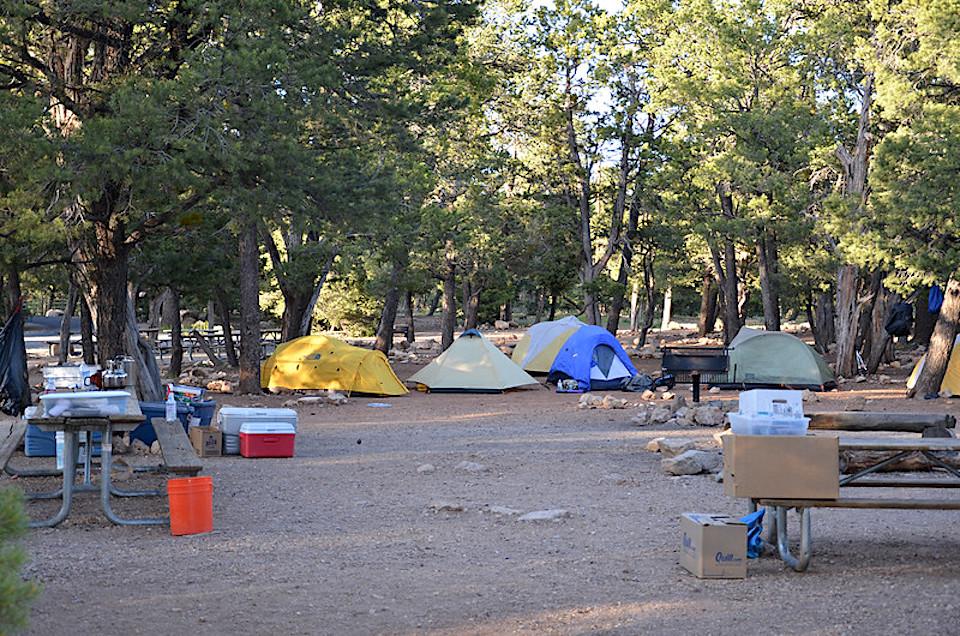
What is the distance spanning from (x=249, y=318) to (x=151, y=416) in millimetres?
9038

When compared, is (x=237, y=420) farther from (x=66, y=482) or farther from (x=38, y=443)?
(x=66, y=482)

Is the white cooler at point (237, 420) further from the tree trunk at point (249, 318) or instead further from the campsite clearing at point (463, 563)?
the tree trunk at point (249, 318)

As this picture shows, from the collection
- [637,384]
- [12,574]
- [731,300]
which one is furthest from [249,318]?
[12,574]

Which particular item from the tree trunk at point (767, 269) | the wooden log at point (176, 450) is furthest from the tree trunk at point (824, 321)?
the wooden log at point (176, 450)

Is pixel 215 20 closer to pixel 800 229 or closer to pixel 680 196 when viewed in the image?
pixel 800 229

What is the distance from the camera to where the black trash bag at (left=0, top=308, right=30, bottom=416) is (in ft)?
47.9

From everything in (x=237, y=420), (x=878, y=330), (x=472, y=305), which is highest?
(x=472, y=305)

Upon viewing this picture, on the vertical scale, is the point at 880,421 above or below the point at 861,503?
above

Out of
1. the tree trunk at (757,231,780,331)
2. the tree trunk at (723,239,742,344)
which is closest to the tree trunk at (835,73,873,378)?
the tree trunk at (757,231,780,331)

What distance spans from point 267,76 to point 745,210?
16.8m

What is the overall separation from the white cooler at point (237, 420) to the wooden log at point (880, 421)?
6660 mm

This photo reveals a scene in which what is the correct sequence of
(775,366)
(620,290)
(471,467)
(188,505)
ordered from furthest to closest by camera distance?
(620,290) < (775,366) < (471,467) < (188,505)

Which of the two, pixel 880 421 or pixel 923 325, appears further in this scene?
pixel 923 325

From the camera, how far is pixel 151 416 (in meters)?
12.1
